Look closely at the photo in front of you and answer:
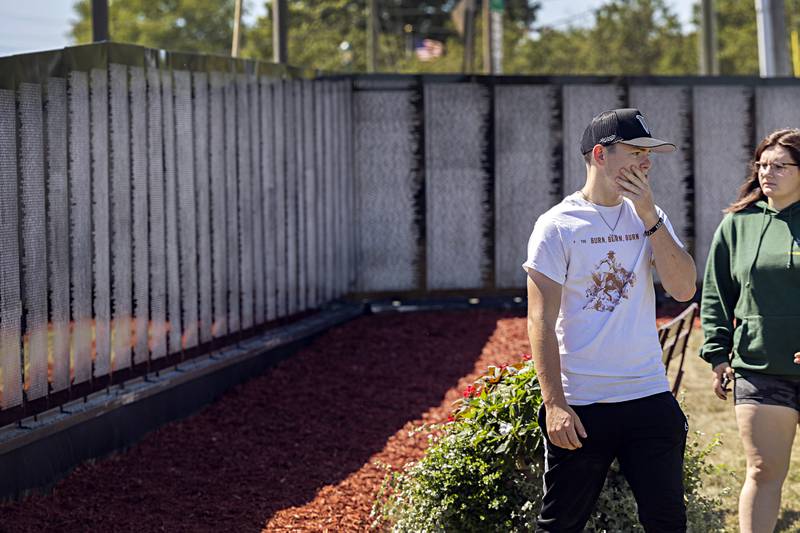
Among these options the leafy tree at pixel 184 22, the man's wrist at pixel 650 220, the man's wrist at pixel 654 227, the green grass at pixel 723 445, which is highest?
the leafy tree at pixel 184 22

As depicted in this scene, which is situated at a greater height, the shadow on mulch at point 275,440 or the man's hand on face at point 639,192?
Answer: the man's hand on face at point 639,192

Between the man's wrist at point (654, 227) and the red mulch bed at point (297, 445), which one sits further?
the red mulch bed at point (297, 445)

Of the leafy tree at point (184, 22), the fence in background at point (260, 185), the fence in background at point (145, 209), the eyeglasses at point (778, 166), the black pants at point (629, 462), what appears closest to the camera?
the black pants at point (629, 462)

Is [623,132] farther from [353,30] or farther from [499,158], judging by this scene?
[353,30]

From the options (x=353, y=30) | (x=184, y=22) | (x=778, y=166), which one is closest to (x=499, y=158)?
(x=778, y=166)

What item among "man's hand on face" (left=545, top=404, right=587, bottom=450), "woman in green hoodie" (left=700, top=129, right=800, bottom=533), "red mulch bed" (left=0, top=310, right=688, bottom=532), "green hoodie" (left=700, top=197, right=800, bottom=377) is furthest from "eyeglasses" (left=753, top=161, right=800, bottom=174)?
"red mulch bed" (left=0, top=310, right=688, bottom=532)

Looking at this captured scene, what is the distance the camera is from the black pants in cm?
362

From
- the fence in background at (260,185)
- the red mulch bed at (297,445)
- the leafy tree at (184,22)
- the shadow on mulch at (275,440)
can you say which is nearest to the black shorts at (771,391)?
the red mulch bed at (297,445)

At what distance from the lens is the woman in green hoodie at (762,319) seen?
422 centimetres

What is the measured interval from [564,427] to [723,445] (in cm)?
357

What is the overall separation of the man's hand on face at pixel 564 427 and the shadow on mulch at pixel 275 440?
2246 mm

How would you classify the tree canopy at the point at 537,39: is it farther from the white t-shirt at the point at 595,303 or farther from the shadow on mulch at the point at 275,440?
the white t-shirt at the point at 595,303

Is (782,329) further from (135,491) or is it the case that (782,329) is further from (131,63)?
(131,63)

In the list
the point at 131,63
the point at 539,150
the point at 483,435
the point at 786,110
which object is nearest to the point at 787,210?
the point at 483,435
